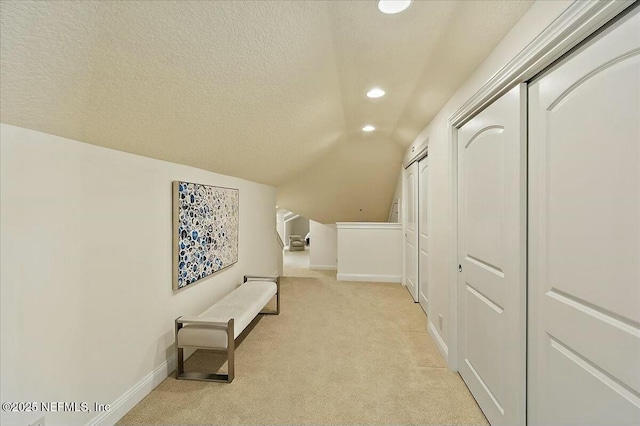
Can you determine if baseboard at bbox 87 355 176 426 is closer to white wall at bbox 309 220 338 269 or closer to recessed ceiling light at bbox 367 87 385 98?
recessed ceiling light at bbox 367 87 385 98

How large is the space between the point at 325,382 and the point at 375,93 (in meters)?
2.32

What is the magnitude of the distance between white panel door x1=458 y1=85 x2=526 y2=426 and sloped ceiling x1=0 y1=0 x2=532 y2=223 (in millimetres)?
466

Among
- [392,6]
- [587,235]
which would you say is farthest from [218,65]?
[587,235]

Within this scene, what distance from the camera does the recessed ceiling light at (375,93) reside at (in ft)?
8.44

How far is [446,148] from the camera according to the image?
251 centimetres

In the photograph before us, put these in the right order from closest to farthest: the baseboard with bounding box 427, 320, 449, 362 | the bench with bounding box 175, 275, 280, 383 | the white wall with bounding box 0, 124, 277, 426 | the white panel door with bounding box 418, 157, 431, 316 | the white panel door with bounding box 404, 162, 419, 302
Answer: the white wall with bounding box 0, 124, 277, 426 → the bench with bounding box 175, 275, 280, 383 → the baseboard with bounding box 427, 320, 449, 362 → the white panel door with bounding box 418, 157, 431, 316 → the white panel door with bounding box 404, 162, 419, 302

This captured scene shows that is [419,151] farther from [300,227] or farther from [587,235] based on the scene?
[300,227]

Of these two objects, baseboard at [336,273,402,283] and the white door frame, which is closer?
the white door frame

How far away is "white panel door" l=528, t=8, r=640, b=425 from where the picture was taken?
91 cm

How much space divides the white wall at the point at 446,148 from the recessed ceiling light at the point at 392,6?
0.52 metres

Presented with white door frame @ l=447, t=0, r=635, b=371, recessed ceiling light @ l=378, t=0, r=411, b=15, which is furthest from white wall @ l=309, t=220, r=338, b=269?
recessed ceiling light @ l=378, t=0, r=411, b=15

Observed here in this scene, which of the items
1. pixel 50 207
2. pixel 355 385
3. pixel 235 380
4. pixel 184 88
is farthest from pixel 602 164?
pixel 235 380

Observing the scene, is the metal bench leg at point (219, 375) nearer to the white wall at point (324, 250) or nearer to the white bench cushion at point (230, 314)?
the white bench cushion at point (230, 314)

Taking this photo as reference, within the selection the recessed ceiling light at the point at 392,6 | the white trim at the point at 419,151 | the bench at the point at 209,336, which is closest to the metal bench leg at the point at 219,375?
the bench at the point at 209,336
